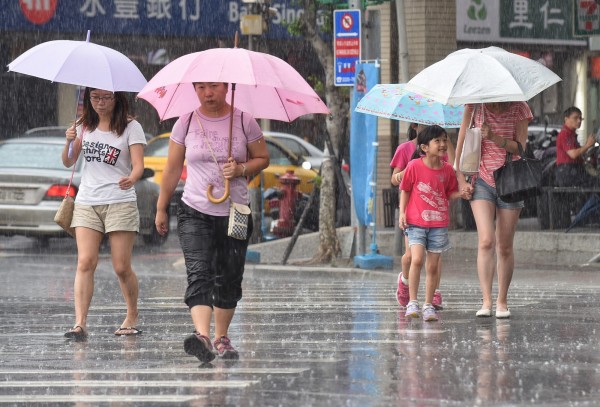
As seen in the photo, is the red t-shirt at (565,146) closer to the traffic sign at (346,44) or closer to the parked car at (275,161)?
the traffic sign at (346,44)

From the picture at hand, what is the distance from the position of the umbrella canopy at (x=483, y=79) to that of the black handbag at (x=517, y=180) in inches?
22.7

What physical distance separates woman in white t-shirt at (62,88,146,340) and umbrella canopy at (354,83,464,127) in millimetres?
2747

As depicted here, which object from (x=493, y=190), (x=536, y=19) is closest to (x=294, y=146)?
(x=536, y=19)

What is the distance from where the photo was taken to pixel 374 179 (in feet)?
55.7

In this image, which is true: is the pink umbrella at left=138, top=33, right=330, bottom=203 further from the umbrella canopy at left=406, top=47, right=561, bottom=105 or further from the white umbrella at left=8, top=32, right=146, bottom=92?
the umbrella canopy at left=406, top=47, right=561, bottom=105

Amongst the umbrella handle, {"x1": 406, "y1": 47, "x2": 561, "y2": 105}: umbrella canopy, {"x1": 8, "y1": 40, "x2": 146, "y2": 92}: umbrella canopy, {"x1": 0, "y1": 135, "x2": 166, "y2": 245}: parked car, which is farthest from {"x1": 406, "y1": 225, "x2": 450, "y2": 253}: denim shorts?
{"x1": 0, "y1": 135, "x2": 166, "y2": 245}: parked car

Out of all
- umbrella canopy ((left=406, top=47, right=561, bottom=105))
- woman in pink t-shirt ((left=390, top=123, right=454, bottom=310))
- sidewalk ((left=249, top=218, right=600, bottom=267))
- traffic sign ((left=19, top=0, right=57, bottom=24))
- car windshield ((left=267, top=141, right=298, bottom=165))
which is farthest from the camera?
traffic sign ((left=19, top=0, right=57, bottom=24))

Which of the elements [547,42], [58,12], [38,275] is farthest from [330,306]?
[58,12]

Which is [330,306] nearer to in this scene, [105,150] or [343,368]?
[105,150]

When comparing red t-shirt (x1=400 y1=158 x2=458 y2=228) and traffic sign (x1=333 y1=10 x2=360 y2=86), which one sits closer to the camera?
red t-shirt (x1=400 y1=158 x2=458 y2=228)

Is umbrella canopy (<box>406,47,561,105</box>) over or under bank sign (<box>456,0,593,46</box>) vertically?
under

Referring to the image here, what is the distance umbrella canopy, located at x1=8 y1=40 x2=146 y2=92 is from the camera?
32.9ft

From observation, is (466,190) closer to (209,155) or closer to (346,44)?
(209,155)

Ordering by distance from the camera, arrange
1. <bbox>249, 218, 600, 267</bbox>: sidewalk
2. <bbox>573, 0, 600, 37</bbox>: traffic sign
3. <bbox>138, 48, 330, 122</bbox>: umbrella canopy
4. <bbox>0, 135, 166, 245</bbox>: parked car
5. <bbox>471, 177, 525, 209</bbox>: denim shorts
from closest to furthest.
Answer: <bbox>138, 48, 330, 122</bbox>: umbrella canopy
<bbox>471, 177, 525, 209</bbox>: denim shorts
<bbox>249, 218, 600, 267</bbox>: sidewalk
<bbox>573, 0, 600, 37</bbox>: traffic sign
<bbox>0, 135, 166, 245</bbox>: parked car
